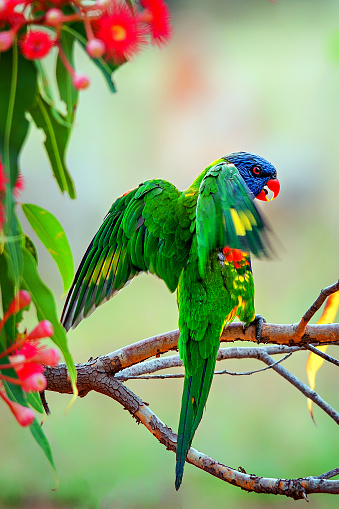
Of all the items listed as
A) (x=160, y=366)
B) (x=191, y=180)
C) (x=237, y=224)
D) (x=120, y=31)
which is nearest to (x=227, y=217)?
(x=237, y=224)

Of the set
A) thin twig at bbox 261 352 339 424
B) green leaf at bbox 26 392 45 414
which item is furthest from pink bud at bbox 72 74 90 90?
thin twig at bbox 261 352 339 424

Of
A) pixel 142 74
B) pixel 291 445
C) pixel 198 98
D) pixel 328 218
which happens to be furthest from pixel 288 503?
pixel 142 74

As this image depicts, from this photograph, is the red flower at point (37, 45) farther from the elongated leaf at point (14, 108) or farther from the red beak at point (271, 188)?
the red beak at point (271, 188)

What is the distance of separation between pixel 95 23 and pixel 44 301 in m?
0.23

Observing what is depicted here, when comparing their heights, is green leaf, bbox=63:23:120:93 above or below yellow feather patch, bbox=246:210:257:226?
above

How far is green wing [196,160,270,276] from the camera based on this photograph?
53 centimetres

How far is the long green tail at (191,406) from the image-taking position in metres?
0.73

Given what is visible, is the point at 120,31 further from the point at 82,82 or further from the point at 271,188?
the point at 271,188

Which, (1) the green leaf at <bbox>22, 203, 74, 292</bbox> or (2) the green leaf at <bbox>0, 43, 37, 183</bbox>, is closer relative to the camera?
(2) the green leaf at <bbox>0, 43, 37, 183</bbox>

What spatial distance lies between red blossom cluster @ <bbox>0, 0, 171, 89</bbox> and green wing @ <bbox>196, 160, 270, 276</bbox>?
216 mm

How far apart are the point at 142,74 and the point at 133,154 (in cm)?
34

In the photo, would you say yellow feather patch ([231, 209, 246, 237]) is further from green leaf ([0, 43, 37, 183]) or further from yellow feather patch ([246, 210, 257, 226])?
green leaf ([0, 43, 37, 183])

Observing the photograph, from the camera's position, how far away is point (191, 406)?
775mm

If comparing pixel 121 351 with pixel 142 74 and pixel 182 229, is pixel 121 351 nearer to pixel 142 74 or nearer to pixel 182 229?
pixel 182 229
